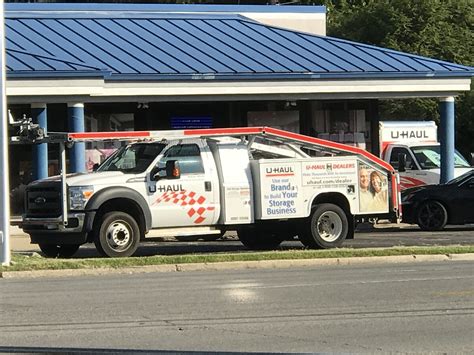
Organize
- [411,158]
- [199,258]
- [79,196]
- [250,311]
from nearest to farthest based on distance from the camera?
1. [250,311]
2. [199,258]
3. [79,196]
4. [411,158]

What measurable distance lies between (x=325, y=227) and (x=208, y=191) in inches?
100

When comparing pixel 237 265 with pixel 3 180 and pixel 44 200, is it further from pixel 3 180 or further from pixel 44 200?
pixel 3 180

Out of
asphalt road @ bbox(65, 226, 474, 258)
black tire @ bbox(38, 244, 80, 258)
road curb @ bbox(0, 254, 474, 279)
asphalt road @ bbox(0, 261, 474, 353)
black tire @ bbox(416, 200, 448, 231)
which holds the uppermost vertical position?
black tire @ bbox(416, 200, 448, 231)

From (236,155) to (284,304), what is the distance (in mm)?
6686

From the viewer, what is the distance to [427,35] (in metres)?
45.5

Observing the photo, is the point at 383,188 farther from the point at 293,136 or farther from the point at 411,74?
the point at 411,74

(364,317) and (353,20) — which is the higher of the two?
(353,20)

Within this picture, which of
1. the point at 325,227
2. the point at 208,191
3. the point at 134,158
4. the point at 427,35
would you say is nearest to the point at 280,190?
the point at 325,227

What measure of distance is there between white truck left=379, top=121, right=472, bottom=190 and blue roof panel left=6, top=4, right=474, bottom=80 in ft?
8.37

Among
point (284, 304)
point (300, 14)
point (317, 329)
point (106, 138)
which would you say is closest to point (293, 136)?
point (106, 138)

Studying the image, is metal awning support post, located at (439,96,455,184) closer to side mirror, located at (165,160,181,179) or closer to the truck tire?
the truck tire

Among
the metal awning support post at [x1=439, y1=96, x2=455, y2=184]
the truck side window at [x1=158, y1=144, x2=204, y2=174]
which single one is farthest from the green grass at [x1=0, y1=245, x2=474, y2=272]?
the metal awning support post at [x1=439, y1=96, x2=455, y2=184]

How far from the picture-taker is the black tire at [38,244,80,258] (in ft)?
56.3

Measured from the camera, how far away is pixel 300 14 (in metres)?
30.9
